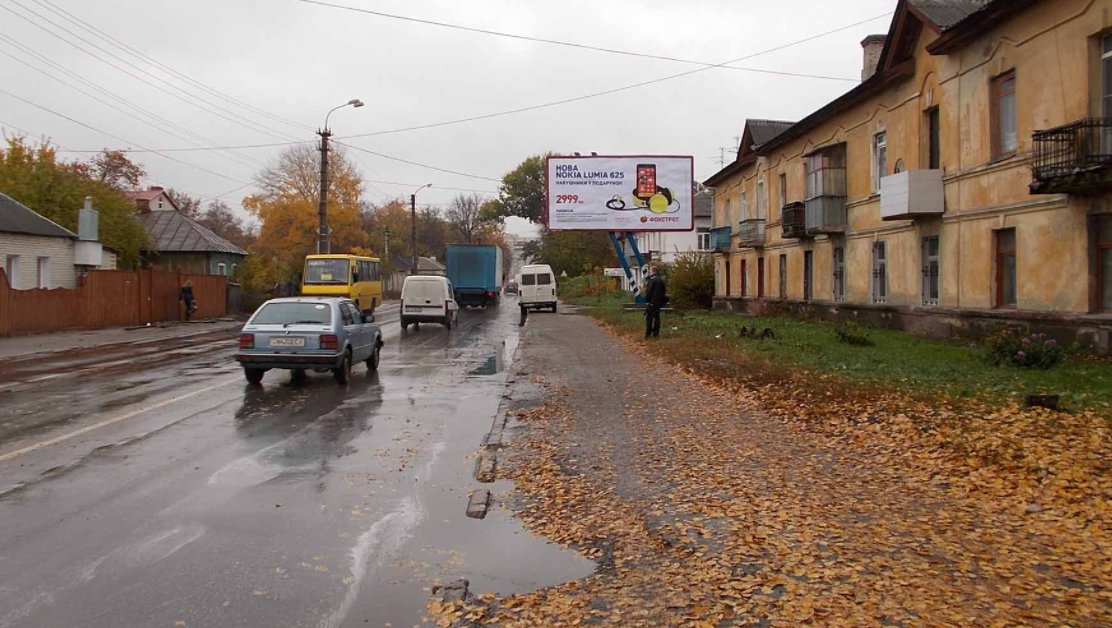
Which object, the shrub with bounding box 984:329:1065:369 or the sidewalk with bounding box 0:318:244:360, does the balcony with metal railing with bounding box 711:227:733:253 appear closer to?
the sidewalk with bounding box 0:318:244:360

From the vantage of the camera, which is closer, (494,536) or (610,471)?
(494,536)

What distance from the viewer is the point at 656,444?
8523 mm

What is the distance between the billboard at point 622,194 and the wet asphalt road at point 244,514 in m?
26.1

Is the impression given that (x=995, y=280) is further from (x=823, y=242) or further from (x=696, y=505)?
(x=696, y=505)

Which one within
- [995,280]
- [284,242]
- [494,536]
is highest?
[284,242]

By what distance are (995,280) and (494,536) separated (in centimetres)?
1487

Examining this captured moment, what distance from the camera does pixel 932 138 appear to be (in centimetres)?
2030

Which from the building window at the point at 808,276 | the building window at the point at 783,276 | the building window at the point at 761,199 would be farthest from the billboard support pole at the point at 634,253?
the building window at the point at 808,276

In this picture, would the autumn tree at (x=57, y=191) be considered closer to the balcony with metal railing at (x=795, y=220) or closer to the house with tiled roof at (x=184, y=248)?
the house with tiled roof at (x=184, y=248)

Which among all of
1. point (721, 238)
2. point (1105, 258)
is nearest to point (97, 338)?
point (1105, 258)

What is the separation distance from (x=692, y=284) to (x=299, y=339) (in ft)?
99.6

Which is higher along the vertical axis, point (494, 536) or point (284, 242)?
point (284, 242)

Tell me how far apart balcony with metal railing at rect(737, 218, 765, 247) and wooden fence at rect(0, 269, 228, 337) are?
23.3 metres

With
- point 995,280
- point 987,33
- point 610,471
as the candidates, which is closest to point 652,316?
point 995,280
